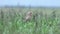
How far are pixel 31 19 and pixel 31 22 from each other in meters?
0.03

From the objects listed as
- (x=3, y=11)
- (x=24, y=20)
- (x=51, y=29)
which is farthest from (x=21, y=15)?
(x=51, y=29)

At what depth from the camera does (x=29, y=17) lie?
1622 mm

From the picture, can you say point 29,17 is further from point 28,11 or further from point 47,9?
point 47,9

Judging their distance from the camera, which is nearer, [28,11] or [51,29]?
[51,29]

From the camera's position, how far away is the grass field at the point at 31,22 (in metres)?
1.54

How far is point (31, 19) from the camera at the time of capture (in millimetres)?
1625

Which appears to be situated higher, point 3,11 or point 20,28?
point 3,11

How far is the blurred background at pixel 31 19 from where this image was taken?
155 cm

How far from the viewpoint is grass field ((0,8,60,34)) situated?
1.54 meters

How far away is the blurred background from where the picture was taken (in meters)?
1.55

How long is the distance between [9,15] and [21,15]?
0.11m

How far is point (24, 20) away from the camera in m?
1.63

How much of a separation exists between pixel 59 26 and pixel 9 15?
0.48m

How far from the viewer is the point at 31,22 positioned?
5.28 feet
